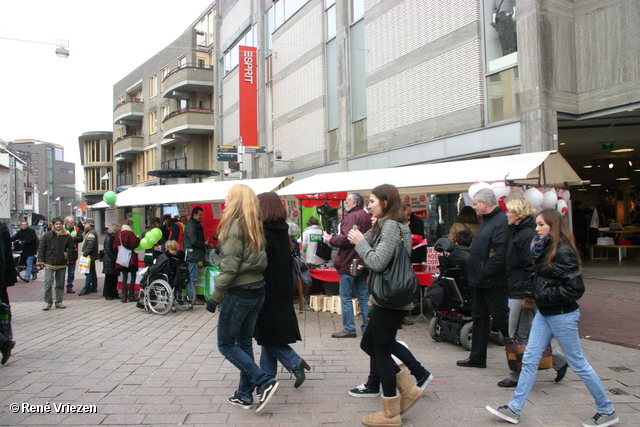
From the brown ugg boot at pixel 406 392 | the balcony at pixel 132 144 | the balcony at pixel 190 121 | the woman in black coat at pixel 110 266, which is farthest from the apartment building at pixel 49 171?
the brown ugg boot at pixel 406 392

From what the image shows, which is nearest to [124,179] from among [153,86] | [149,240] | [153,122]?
[153,122]

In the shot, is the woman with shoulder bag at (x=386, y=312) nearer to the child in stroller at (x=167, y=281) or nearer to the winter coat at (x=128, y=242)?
the child in stroller at (x=167, y=281)

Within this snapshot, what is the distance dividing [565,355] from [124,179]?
44441 millimetres

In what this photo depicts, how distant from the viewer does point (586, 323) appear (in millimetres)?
7051

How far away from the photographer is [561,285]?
3.56 m

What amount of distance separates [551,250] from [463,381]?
1681mm

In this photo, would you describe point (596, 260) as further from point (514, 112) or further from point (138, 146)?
point (138, 146)

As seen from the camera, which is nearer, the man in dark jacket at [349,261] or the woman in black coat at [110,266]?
the man in dark jacket at [349,261]

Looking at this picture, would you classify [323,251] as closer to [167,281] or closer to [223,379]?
[167,281]

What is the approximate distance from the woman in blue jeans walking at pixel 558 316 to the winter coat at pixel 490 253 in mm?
968

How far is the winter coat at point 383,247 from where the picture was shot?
3486 millimetres

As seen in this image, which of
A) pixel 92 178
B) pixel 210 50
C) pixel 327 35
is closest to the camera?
pixel 327 35

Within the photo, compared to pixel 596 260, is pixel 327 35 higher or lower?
higher

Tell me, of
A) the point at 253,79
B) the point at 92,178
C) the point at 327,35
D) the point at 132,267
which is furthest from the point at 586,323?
the point at 92,178
